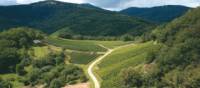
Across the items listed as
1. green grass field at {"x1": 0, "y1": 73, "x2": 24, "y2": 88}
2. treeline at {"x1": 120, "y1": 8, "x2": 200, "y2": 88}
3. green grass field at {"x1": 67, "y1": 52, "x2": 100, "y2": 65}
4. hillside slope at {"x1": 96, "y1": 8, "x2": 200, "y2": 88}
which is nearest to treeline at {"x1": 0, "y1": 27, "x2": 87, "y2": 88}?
green grass field at {"x1": 0, "y1": 73, "x2": 24, "y2": 88}

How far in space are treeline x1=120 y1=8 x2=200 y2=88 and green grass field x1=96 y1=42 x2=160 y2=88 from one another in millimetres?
4388

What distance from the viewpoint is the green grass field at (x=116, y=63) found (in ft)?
419

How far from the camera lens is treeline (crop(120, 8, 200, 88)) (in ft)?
361

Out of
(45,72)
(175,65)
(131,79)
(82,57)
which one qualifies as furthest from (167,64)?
(82,57)

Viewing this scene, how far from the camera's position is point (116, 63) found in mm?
155000

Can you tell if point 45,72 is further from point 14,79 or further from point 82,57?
point 82,57

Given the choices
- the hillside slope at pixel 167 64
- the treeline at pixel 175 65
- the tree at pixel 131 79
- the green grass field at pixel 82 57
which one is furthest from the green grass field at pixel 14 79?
the tree at pixel 131 79

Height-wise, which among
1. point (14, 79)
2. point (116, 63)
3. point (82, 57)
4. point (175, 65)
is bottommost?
point (14, 79)

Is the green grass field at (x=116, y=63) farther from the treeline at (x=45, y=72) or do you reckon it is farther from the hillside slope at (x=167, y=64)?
the treeline at (x=45, y=72)

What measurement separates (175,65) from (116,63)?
106 feet

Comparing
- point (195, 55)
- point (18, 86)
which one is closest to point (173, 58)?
point (195, 55)

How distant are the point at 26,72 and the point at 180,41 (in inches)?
2498

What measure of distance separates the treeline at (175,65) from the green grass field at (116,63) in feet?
14.4

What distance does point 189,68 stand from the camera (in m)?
119
